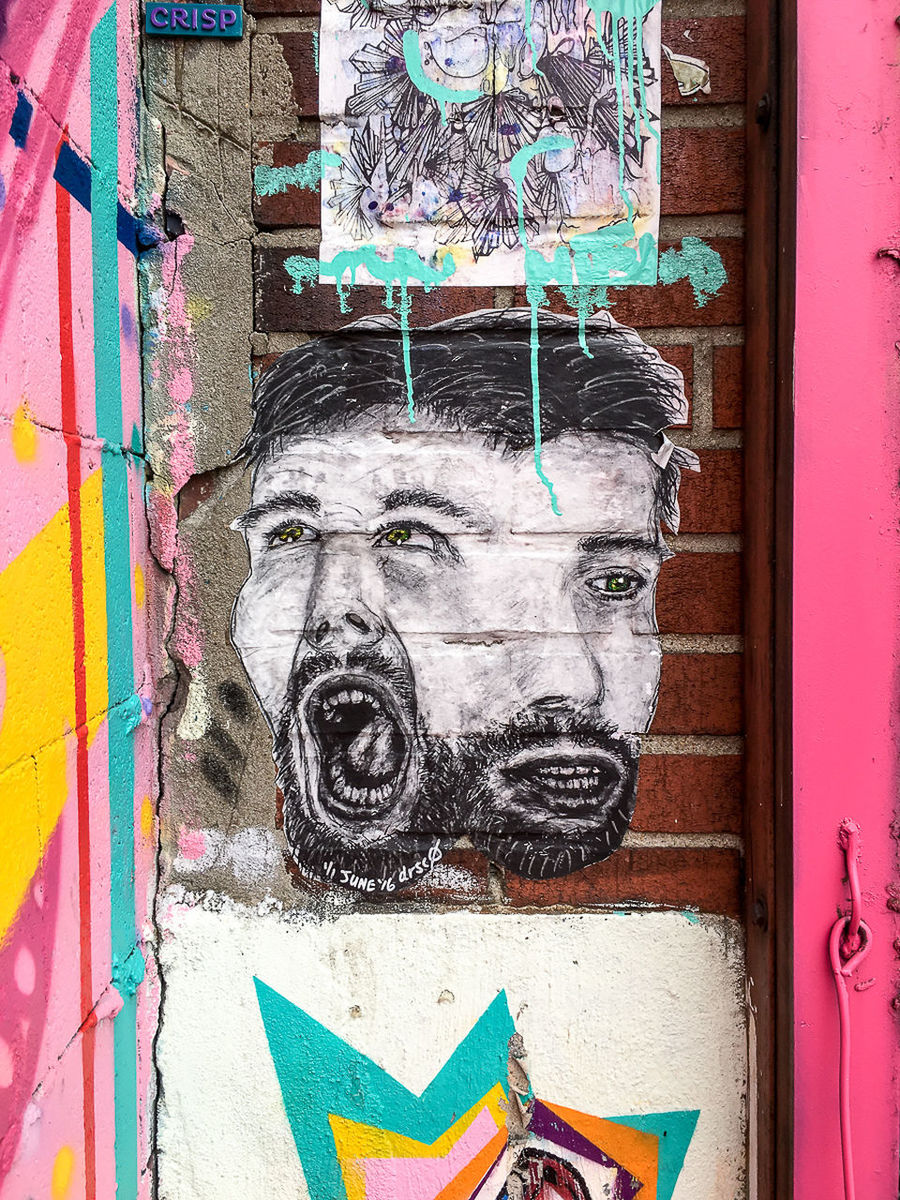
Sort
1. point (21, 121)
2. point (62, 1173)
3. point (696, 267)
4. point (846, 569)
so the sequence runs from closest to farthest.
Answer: point (21, 121)
point (62, 1173)
point (846, 569)
point (696, 267)

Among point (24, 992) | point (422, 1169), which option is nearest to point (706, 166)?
point (24, 992)

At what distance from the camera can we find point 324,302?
1.35 metres

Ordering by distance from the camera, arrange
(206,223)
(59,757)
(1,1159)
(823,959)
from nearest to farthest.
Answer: (1,1159) → (59,757) → (823,959) → (206,223)

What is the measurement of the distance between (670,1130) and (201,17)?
2.11 m

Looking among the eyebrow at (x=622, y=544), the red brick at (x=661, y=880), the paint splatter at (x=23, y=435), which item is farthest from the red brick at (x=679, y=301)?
the red brick at (x=661, y=880)

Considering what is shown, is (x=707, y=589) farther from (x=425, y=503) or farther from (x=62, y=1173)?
(x=62, y=1173)

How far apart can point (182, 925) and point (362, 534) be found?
78cm

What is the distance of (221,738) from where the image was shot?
54.9 inches

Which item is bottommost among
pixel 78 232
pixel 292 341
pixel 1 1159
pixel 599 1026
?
pixel 599 1026

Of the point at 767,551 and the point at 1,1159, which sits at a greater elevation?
the point at 767,551

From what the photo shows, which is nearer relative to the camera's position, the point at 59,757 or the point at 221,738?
the point at 59,757

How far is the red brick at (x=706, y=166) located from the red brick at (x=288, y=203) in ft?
2.03

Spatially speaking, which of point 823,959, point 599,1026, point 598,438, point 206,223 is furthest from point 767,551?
point 206,223

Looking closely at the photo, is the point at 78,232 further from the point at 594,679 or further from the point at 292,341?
the point at 594,679
